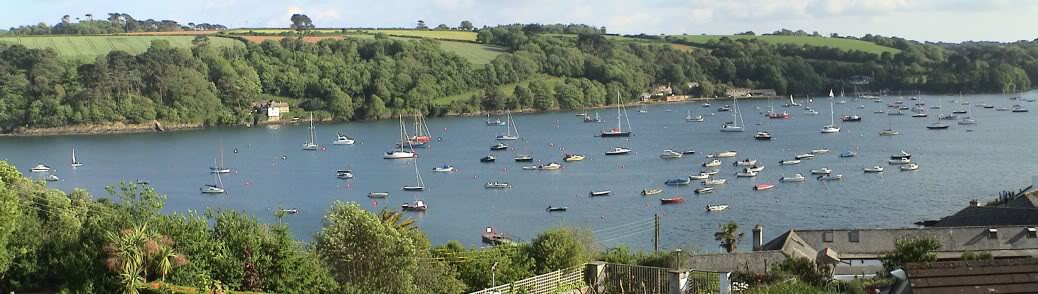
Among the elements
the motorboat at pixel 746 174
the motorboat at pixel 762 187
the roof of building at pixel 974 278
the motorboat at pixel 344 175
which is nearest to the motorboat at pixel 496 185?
the motorboat at pixel 344 175

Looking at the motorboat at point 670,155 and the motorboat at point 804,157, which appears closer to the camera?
the motorboat at point 804,157

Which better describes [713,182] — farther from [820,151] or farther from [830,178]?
[820,151]

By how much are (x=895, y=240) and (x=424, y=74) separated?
74.5m

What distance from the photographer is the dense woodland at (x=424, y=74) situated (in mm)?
78500

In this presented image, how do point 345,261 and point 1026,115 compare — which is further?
point 1026,115

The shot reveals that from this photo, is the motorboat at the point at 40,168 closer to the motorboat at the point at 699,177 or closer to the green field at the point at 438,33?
the motorboat at the point at 699,177

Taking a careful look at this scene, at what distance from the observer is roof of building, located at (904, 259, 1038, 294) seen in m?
5.17

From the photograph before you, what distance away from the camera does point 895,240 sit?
1869 cm

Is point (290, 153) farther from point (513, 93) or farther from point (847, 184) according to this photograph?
point (513, 93)

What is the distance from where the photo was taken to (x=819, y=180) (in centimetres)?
4162

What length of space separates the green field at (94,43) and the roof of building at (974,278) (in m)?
85.7

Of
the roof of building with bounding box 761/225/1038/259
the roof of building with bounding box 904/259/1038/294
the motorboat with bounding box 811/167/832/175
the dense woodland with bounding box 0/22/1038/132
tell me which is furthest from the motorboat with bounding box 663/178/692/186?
the dense woodland with bounding box 0/22/1038/132

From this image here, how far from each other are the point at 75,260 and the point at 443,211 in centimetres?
2427

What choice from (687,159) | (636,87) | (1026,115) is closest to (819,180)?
(687,159)
